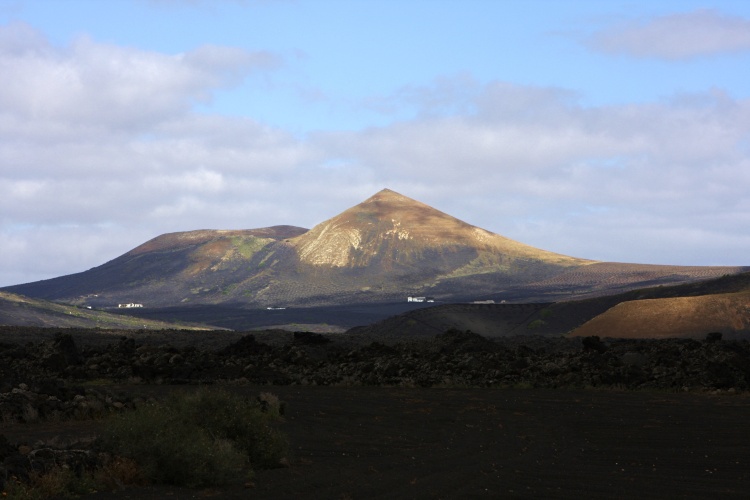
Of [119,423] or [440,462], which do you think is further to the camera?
[440,462]

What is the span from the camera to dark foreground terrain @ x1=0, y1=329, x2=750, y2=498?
14.5m

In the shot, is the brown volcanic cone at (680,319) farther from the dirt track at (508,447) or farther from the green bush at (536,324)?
the dirt track at (508,447)

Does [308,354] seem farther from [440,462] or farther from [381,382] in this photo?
[440,462]

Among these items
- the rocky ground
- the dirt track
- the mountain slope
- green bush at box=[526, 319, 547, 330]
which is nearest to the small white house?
the mountain slope

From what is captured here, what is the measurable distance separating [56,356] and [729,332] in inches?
1403

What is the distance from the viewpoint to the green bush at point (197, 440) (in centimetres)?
1373

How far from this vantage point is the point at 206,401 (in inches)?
647

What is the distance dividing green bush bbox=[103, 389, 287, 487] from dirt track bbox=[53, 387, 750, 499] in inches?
14.1

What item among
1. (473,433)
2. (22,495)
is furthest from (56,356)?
(22,495)

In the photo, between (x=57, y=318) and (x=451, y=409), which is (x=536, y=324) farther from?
(x=451, y=409)

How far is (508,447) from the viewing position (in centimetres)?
1838

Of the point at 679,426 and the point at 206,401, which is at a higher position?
the point at 206,401

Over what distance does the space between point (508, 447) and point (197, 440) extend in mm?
6468

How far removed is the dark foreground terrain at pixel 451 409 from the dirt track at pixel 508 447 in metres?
0.04
